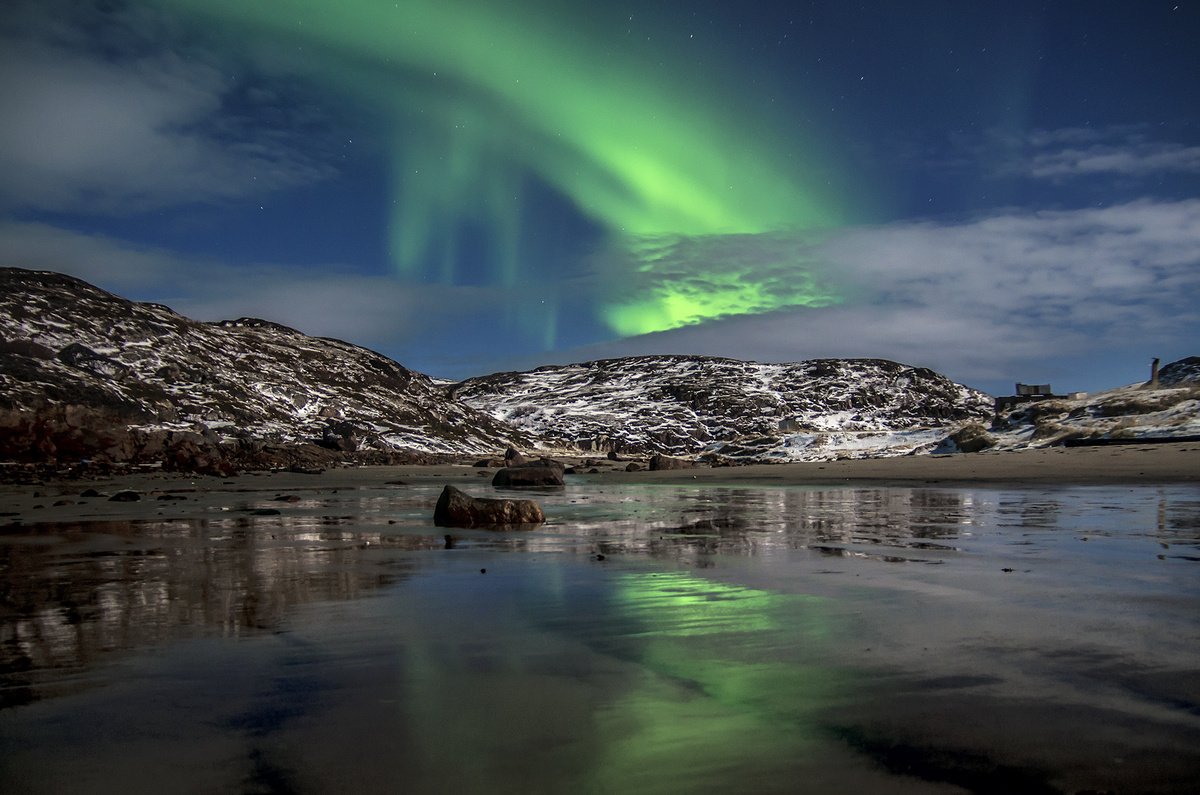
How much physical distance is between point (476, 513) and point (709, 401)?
431 ft

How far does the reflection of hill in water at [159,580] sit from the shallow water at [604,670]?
5 cm

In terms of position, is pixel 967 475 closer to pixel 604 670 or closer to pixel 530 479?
pixel 530 479

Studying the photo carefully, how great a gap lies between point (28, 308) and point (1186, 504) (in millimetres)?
64830

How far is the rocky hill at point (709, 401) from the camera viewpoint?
124 meters

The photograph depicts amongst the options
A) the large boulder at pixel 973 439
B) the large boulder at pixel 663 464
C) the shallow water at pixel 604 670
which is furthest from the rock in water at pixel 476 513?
the large boulder at pixel 973 439

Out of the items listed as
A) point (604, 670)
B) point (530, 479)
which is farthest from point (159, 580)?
point (530, 479)

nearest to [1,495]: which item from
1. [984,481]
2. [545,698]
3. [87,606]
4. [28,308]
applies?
[87,606]

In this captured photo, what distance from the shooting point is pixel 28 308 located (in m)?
53.5

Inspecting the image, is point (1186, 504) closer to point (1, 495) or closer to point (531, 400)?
point (1, 495)

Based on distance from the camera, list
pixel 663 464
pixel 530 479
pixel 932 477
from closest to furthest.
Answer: pixel 932 477 → pixel 530 479 → pixel 663 464

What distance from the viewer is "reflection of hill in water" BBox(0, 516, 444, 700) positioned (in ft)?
16.8

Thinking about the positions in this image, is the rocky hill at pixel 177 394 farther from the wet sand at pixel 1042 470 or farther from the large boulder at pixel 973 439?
the large boulder at pixel 973 439

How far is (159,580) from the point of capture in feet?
24.4

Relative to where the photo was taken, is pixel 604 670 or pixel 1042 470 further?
pixel 1042 470
